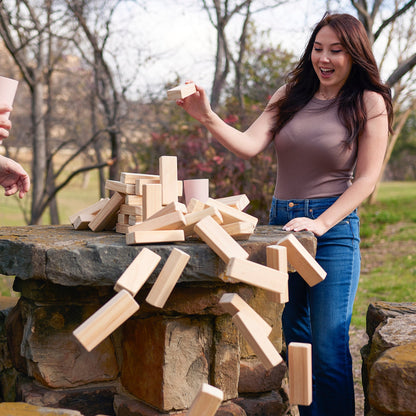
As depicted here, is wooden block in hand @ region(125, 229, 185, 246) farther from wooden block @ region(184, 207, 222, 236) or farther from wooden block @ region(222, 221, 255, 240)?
wooden block @ region(222, 221, 255, 240)

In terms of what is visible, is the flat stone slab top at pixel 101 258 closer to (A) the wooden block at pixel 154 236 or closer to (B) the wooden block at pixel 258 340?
(A) the wooden block at pixel 154 236

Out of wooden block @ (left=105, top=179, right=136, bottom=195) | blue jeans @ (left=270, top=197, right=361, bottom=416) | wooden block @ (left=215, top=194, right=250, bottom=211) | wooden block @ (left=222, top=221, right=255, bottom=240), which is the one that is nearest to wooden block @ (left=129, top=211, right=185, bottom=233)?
wooden block @ (left=222, top=221, right=255, bottom=240)

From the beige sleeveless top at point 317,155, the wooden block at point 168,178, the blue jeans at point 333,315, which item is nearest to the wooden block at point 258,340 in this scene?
the blue jeans at point 333,315

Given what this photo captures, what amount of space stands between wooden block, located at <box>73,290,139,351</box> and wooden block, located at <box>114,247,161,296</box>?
55 millimetres

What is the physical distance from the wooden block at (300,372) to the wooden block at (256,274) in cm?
23

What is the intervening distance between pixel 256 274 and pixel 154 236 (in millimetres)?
479

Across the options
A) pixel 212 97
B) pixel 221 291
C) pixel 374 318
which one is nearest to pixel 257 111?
pixel 212 97

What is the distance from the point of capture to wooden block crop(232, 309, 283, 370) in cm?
197

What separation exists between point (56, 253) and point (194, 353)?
0.81 metres

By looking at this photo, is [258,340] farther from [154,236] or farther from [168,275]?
[154,236]

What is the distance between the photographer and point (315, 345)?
254 cm

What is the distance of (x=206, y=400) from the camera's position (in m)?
1.92

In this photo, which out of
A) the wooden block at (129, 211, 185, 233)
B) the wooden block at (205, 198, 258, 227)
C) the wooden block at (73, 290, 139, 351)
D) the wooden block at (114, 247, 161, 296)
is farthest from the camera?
the wooden block at (205, 198, 258, 227)

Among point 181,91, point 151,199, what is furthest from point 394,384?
point 181,91
